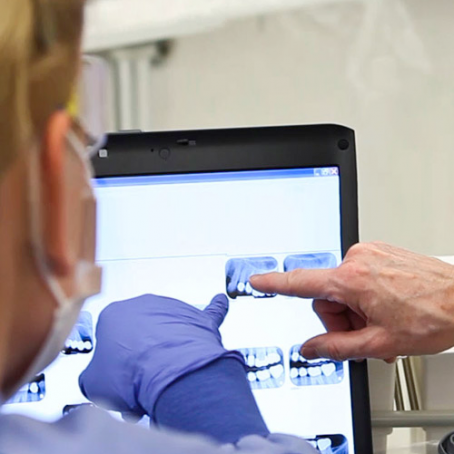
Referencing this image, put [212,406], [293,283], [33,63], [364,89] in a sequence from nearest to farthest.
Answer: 1. [33,63]
2. [212,406]
3. [293,283]
4. [364,89]

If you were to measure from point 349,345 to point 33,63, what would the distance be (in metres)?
0.34

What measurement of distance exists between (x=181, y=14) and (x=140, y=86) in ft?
0.41

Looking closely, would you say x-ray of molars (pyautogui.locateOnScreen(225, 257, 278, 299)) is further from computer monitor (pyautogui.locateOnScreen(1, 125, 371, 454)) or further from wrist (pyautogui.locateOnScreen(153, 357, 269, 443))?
wrist (pyautogui.locateOnScreen(153, 357, 269, 443))

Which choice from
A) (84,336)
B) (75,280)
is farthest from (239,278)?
(75,280)

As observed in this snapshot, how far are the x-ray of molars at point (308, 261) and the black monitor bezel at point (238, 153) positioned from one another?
0.06 ft

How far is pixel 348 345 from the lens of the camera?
52 centimetres

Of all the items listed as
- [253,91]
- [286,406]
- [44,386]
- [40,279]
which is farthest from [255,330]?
[253,91]

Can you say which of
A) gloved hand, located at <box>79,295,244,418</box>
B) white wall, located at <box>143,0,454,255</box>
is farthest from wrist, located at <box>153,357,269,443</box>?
white wall, located at <box>143,0,454,255</box>

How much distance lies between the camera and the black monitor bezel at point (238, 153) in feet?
1.82

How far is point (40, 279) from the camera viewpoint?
11.4 inches

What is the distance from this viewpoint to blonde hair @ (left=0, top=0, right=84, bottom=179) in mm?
245

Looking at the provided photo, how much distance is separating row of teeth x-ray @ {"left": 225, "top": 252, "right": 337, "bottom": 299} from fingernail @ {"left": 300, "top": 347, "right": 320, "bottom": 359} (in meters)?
0.05

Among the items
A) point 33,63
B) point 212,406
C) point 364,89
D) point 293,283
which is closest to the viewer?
point 33,63

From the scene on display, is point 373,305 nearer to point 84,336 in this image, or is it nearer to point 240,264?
point 240,264
